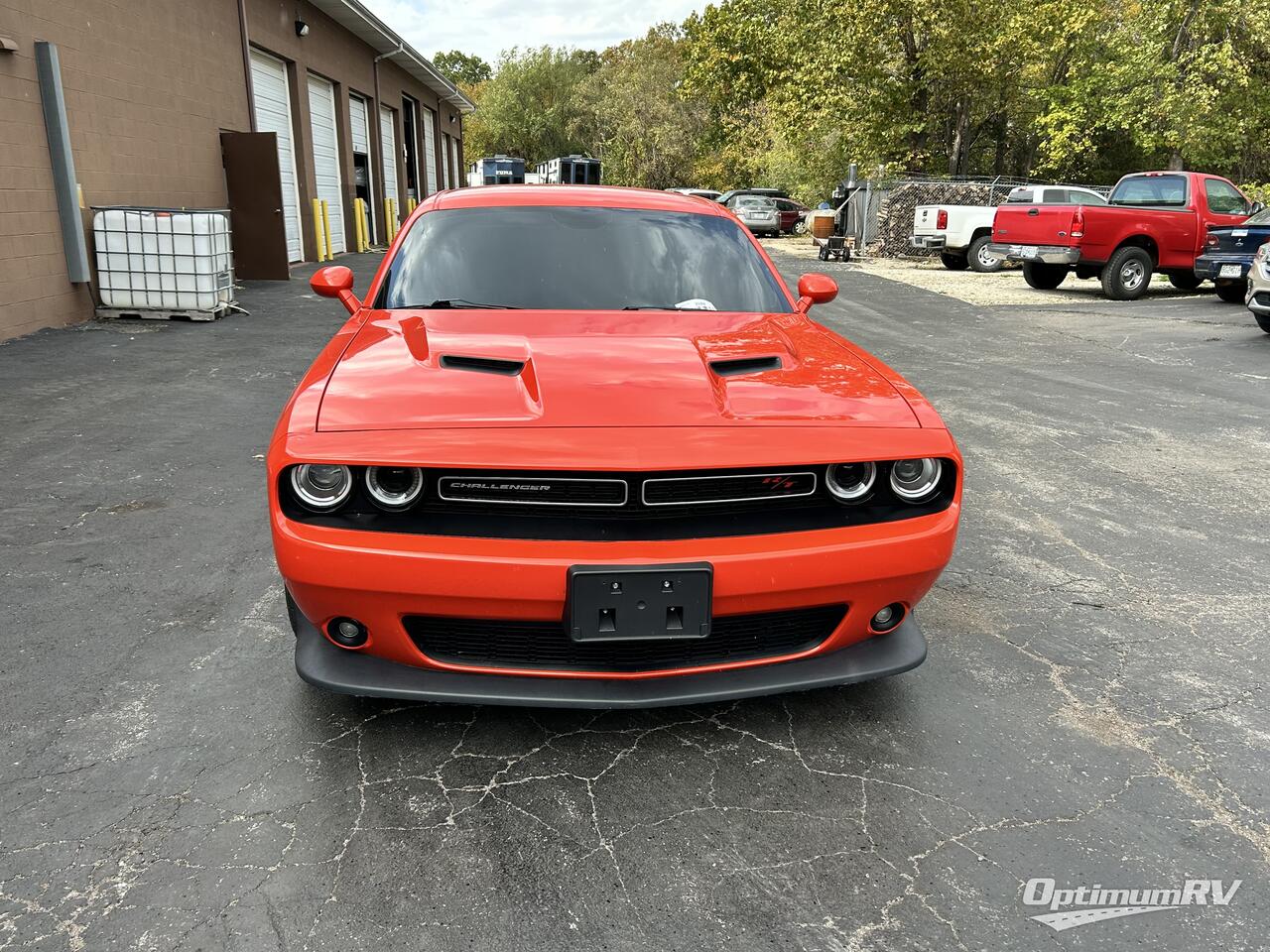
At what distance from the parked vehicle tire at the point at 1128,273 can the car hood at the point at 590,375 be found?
1349 centimetres

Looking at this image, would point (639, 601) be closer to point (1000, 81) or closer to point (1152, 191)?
point (1152, 191)

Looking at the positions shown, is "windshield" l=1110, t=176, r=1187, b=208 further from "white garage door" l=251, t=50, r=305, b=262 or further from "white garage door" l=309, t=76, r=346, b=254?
"white garage door" l=309, t=76, r=346, b=254

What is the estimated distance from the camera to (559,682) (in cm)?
241

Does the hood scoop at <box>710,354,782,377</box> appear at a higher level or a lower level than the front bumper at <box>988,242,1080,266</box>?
higher

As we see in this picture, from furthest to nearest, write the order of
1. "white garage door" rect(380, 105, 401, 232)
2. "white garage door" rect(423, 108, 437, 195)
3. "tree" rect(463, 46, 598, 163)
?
"tree" rect(463, 46, 598, 163), "white garage door" rect(423, 108, 437, 195), "white garage door" rect(380, 105, 401, 232)

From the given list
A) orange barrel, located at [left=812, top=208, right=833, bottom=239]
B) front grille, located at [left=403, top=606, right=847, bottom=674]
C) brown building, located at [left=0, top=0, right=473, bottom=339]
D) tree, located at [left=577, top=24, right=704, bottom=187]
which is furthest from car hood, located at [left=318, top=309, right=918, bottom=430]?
tree, located at [left=577, top=24, right=704, bottom=187]

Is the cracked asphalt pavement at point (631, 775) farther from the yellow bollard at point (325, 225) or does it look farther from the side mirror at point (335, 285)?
the yellow bollard at point (325, 225)

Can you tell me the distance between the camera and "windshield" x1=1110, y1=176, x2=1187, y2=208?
47.3ft

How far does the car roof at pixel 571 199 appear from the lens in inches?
155

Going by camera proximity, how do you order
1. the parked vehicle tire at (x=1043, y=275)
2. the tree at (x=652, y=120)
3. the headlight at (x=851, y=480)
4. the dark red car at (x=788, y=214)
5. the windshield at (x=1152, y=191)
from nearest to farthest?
the headlight at (x=851, y=480) < the windshield at (x=1152, y=191) < the parked vehicle tire at (x=1043, y=275) < the dark red car at (x=788, y=214) < the tree at (x=652, y=120)

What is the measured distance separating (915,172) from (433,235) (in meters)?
26.6

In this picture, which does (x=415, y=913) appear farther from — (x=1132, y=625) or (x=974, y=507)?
(x=974, y=507)

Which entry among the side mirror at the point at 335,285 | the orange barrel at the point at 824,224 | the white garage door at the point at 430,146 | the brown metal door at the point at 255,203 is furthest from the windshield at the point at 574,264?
the white garage door at the point at 430,146

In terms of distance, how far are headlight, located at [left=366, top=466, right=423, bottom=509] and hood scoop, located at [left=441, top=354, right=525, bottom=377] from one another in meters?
0.47
